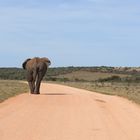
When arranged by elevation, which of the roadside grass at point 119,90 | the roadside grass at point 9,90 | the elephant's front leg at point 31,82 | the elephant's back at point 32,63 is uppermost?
the elephant's back at point 32,63

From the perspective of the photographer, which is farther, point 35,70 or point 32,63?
point 32,63

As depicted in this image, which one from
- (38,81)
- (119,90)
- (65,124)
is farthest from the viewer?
(119,90)

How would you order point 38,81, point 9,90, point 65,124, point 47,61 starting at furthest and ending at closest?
1. point 47,61
2. point 9,90
3. point 38,81
4. point 65,124

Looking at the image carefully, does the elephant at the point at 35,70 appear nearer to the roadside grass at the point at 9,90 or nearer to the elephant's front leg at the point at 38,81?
the elephant's front leg at the point at 38,81

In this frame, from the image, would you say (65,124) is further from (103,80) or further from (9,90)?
(103,80)

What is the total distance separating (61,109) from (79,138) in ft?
29.4

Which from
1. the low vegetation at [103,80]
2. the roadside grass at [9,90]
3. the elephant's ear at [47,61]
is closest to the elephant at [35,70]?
the elephant's ear at [47,61]

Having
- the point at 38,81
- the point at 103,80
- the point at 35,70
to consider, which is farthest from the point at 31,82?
the point at 103,80

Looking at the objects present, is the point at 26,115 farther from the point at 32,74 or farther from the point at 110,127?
the point at 32,74

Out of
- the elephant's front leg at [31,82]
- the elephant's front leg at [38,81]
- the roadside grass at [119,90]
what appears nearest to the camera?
the elephant's front leg at [38,81]

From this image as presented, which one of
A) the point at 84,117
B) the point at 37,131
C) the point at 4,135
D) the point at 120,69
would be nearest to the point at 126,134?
the point at 37,131

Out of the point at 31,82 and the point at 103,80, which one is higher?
the point at 31,82

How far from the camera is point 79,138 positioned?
1341cm

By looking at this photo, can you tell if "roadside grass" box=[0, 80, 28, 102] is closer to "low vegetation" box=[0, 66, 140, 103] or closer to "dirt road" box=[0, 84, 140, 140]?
"low vegetation" box=[0, 66, 140, 103]
